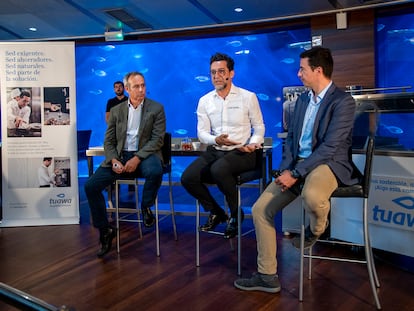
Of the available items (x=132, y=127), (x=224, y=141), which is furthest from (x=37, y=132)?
(x=224, y=141)

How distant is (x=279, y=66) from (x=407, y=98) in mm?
5617

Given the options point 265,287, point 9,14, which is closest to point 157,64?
point 9,14

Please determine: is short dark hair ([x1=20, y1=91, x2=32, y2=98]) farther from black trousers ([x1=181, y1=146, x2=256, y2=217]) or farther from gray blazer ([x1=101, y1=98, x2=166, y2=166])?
black trousers ([x1=181, y1=146, x2=256, y2=217])

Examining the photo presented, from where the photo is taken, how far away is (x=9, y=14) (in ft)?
22.9

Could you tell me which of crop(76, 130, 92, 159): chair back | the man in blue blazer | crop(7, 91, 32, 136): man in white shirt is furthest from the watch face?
crop(76, 130, 92, 159): chair back

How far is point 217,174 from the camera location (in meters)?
3.11

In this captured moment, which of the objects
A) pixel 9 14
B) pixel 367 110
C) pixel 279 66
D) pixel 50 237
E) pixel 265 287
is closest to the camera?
pixel 265 287

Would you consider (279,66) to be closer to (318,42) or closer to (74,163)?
(318,42)

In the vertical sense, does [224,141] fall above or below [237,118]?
below

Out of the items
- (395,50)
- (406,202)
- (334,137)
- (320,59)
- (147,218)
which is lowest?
(147,218)

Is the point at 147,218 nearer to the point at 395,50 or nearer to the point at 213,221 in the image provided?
the point at 213,221

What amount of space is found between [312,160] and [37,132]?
3038mm

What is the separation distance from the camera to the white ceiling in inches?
247

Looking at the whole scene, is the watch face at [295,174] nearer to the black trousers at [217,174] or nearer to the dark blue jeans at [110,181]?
the black trousers at [217,174]
